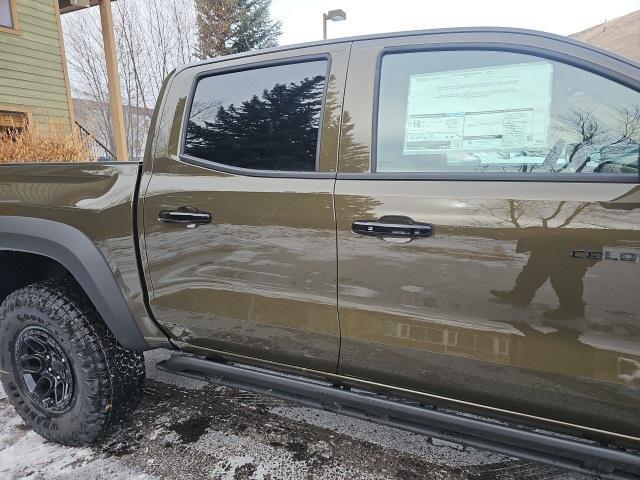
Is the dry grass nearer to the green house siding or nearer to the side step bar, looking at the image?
the green house siding

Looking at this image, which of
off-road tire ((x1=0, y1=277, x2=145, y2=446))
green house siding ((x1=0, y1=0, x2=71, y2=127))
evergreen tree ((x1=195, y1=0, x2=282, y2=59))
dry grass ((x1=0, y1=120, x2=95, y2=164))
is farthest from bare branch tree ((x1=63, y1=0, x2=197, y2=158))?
off-road tire ((x1=0, y1=277, x2=145, y2=446))

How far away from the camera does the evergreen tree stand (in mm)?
19484

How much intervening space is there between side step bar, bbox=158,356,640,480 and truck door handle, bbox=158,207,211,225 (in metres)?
0.70

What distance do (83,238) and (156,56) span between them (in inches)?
Result: 821

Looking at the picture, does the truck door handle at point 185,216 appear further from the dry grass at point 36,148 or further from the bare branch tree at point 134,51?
the bare branch tree at point 134,51

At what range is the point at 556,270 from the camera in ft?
4.67

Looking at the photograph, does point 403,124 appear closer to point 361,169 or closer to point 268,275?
point 361,169

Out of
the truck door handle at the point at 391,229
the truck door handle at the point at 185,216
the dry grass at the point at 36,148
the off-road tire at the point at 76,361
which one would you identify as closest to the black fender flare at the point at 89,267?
the off-road tire at the point at 76,361

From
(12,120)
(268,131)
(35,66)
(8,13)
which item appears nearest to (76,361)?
(268,131)

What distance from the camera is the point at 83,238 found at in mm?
2152

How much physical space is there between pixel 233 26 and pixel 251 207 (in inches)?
816

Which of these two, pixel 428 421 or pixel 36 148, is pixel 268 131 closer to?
pixel 428 421

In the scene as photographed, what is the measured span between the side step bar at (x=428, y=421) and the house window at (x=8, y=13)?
1032cm

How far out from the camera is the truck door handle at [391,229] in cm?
159
